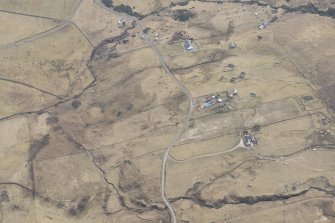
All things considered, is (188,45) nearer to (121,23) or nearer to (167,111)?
(121,23)

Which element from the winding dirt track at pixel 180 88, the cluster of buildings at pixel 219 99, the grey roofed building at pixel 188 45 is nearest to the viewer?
the winding dirt track at pixel 180 88

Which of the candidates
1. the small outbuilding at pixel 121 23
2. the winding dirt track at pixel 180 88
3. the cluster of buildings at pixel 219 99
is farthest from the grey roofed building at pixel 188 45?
the small outbuilding at pixel 121 23

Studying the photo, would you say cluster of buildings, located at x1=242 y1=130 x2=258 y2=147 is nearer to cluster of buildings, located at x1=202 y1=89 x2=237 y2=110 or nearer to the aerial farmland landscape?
the aerial farmland landscape

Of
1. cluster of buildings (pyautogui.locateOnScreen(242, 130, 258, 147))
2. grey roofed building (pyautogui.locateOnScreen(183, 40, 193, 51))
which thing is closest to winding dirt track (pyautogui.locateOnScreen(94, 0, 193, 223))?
grey roofed building (pyautogui.locateOnScreen(183, 40, 193, 51))

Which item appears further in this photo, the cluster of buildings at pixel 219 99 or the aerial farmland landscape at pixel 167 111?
the cluster of buildings at pixel 219 99

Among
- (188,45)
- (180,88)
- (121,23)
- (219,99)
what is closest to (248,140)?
(219,99)

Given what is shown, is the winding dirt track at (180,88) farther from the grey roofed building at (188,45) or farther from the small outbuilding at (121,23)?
the grey roofed building at (188,45)

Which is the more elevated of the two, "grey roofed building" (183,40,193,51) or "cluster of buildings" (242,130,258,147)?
"grey roofed building" (183,40,193,51)

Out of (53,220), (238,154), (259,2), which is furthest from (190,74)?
(53,220)
